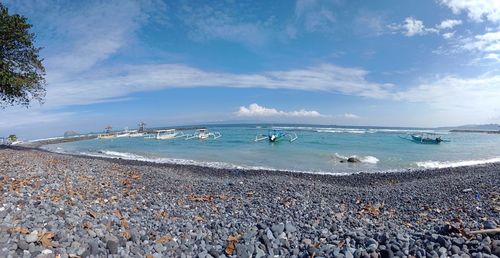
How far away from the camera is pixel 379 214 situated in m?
8.48

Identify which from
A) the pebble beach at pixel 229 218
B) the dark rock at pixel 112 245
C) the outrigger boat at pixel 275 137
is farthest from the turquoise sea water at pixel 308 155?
the dark rock at pixel 112 245

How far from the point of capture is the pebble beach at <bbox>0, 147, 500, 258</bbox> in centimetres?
487

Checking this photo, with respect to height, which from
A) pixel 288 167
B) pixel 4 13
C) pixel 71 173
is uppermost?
pixel 4 13

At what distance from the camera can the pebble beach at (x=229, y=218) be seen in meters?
4.87

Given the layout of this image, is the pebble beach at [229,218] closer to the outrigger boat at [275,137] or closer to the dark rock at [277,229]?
the dark rock at [277,229]

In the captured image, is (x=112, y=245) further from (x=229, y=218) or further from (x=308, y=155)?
(x=308, y=155)

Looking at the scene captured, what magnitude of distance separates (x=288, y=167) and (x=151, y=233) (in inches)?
681

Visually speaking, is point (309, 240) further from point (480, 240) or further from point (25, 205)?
point (25, 205)

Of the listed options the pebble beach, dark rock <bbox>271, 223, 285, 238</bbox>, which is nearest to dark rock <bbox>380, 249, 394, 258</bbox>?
the pebble beach

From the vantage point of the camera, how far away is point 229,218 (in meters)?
7.47

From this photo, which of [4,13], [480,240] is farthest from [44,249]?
[4,13]

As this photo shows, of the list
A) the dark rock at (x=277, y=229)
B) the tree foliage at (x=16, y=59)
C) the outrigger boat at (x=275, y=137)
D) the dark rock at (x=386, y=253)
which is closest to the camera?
the dark rock at (x=386, y=253)

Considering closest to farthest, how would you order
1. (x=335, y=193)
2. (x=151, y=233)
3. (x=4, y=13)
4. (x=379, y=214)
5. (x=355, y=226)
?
1. (x=151, y=233)
2. (x=355, y=226)
3. (x=379, y=214)
4. (x=335, y=193)
5. (x=4, y=13)

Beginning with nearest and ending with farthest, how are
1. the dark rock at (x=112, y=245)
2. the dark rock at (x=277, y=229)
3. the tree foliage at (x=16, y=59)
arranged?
the dark rock at (x=112, y=245), the dark rock at (x=277, y=229), the tree foliage at (x=16, y=59)
